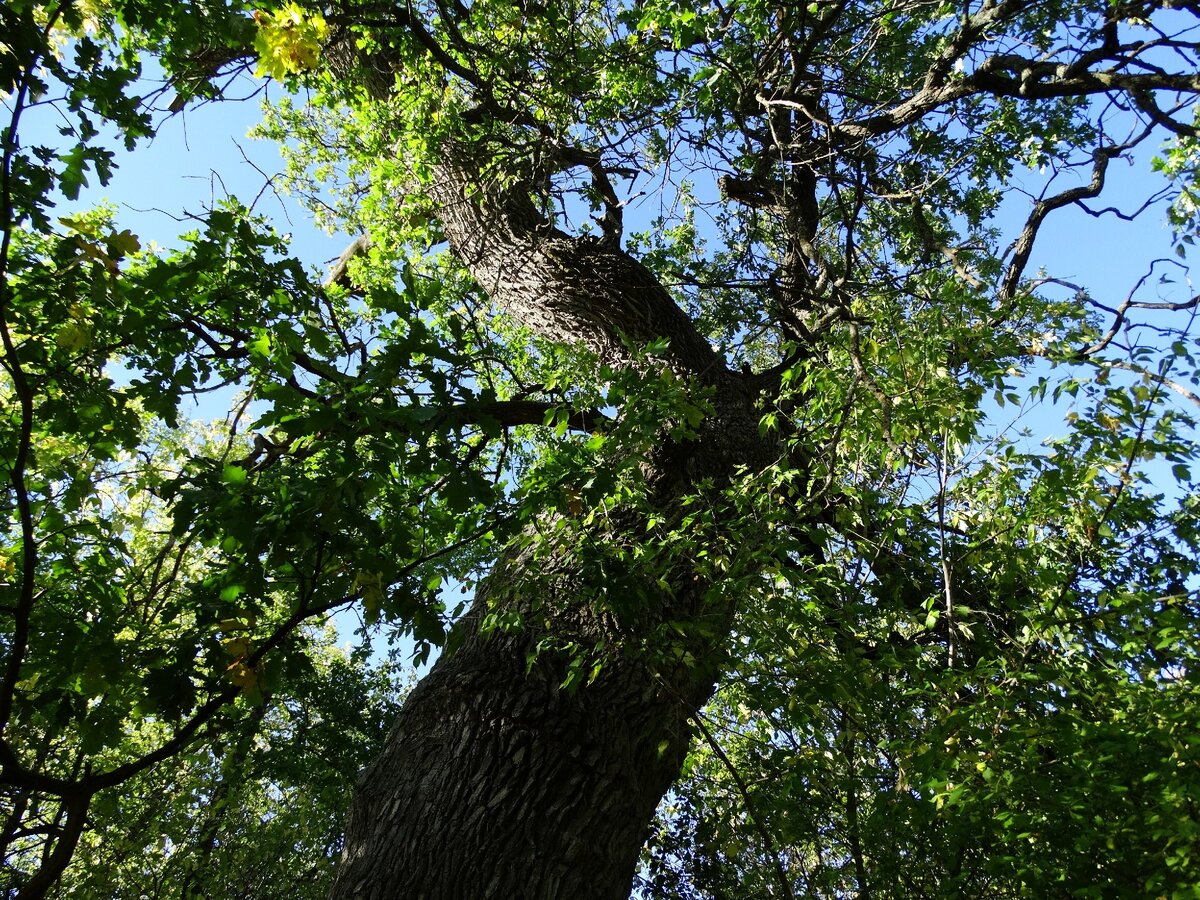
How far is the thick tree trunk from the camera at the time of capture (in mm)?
2744

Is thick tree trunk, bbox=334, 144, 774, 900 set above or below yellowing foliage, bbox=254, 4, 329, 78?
below

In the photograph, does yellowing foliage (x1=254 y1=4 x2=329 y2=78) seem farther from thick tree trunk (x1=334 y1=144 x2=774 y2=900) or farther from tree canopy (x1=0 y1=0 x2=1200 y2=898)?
thick tree trunk (x1=334 y1=144 x2=774 y2=900)

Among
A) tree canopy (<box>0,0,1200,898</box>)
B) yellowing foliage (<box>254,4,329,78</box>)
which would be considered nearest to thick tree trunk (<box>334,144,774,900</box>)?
tree canopy (<box>0,0,1200,898</box>)

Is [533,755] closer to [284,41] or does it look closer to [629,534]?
[629,534]

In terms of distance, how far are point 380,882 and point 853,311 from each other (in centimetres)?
316

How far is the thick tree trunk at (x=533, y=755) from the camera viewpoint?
274 cm

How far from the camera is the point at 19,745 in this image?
6.45 m

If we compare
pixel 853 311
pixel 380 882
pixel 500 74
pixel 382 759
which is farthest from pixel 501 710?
pixel 500 74

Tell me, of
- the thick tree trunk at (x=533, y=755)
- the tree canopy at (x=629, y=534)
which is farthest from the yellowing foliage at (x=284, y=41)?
the thick tree trunk at (x=533, y=755)

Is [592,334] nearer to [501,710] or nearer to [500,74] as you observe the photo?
[500,74]

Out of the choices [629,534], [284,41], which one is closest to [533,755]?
[629,534]

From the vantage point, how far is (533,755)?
9.95ft

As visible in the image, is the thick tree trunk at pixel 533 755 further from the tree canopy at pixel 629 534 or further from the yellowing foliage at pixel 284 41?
the yellowing foliage at pixel 284 41

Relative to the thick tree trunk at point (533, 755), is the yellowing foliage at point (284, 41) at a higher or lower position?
higher
